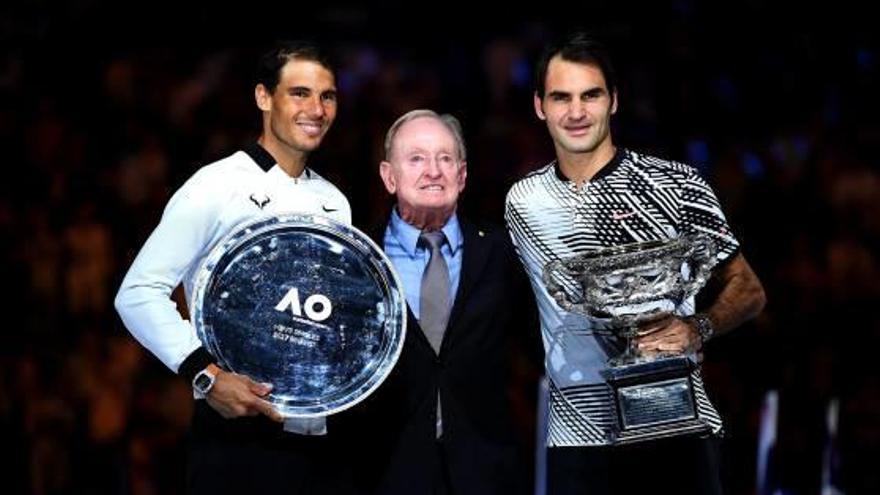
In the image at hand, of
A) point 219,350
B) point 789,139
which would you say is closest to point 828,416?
point 789,139

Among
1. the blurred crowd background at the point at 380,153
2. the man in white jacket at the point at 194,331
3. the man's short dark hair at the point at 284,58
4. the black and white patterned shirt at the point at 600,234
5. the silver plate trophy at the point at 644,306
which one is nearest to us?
the silver plate trophy at the point at 644,306

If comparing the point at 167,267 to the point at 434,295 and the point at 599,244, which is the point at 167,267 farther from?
the point at 599,244

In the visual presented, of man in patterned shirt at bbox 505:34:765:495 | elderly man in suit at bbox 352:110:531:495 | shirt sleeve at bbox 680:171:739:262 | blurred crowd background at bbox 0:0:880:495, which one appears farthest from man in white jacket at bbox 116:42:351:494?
blurred crowd background at bbox 0:0:880:495

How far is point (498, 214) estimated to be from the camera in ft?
Result: 19.3

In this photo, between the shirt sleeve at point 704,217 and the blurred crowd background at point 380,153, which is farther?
the blurred crowd background at point 380,153

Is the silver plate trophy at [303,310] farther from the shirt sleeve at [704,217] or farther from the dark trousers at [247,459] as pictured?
the shirt sleeve at [704,217]

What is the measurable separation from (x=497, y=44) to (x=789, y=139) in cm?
118

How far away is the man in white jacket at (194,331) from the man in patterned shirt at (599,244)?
49cm

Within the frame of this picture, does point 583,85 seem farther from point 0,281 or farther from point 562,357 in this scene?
point 0,281

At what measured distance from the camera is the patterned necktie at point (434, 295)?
11.5 ft

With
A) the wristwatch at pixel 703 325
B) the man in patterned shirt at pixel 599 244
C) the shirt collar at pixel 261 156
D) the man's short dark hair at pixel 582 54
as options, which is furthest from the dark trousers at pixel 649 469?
the shirt collar at pixel 261 156

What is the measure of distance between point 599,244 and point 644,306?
24cm

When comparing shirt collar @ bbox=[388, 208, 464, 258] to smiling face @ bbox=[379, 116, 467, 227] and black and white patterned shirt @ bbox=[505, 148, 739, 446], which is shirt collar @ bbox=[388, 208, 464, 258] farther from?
black and white patterned shirt @ bbox=[505, 148, 739, 446]

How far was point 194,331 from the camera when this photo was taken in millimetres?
3322
